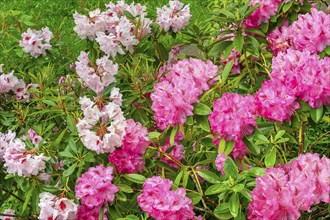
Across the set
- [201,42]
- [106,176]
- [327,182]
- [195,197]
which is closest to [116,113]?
[106,176]

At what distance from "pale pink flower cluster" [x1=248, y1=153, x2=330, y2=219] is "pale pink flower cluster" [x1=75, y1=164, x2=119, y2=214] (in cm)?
49

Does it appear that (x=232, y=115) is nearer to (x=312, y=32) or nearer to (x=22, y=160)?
(x=312, y=32)

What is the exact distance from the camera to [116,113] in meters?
2.27

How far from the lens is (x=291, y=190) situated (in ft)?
6.12

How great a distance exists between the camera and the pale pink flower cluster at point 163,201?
2021mm

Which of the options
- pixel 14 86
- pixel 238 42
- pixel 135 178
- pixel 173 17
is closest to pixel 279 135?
pixel 135 178

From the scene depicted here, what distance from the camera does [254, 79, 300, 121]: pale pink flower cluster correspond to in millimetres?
2061

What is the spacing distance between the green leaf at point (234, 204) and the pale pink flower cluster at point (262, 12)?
1148 millimetres

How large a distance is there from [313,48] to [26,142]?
1101 mm

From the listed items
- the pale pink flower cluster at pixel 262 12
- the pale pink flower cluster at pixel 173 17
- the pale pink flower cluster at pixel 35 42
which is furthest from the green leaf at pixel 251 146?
the pale pink flower cluster at pixel 35 42

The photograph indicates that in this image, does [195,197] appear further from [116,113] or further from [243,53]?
[243,53]

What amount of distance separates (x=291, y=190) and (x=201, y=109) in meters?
0.43

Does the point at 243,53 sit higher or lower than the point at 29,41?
higher

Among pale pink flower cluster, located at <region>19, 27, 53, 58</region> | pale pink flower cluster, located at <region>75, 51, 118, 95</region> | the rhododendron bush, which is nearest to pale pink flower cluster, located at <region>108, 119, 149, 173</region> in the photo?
the rhododendron bush
